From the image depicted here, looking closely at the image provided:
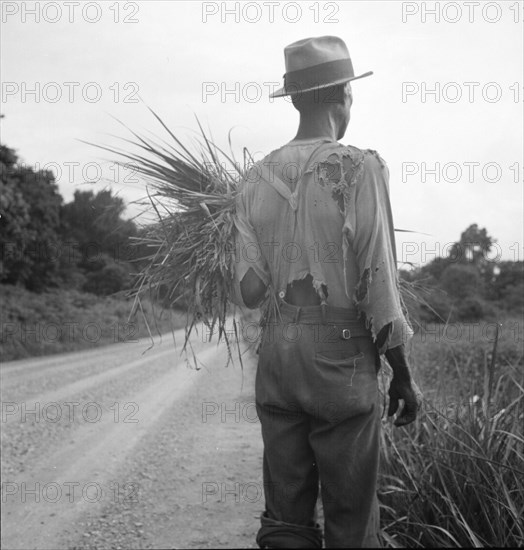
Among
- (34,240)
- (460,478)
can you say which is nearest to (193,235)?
(460,478)

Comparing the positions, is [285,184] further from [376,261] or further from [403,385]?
[403,385]

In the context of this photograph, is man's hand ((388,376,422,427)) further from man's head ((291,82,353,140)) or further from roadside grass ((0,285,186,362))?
roadside grass ((0,285,186,362))

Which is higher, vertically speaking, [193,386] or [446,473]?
[446,473]

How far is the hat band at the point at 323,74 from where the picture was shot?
2443 millimetres

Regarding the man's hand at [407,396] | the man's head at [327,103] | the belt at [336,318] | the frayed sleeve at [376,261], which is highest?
the man's head at [327,103]

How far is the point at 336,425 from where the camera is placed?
7.45 ft

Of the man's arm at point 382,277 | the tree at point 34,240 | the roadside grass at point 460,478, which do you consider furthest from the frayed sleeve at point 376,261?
the tree at point 34,240

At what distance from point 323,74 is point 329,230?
0.56 meters

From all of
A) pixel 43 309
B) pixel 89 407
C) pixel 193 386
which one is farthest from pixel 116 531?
pixel 43 309

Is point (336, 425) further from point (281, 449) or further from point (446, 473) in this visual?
point (446, 473)

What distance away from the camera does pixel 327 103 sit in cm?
250

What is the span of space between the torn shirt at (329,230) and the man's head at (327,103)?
0.41 feet

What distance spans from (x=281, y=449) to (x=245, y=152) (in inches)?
48.2

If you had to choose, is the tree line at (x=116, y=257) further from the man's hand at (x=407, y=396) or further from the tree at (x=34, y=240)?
the man's hand at (x=407, y=396)
